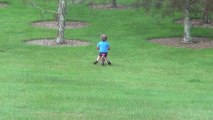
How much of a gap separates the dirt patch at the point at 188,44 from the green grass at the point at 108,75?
1.00 meters

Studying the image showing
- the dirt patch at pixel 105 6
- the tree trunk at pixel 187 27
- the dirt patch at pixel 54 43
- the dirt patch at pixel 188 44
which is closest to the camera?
the dirt patch at pixel 54 43

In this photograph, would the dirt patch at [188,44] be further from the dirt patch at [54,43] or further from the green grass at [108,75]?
the dirt patch at [54,43]

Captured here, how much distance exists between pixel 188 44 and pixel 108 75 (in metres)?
12.2

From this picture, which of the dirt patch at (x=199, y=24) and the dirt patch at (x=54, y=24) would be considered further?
the dirt patch at (x=199, y=24)

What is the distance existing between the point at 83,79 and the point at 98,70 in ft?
10.5

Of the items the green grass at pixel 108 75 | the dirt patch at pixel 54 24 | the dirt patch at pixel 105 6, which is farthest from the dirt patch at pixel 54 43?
the dirt patch at pixel 105 6

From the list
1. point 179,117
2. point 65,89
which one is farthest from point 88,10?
point 179,117

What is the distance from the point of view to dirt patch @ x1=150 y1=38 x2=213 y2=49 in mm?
28969

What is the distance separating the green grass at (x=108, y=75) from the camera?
11008 millimetres

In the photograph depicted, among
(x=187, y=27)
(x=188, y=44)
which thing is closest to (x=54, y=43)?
(x=188, y=44)

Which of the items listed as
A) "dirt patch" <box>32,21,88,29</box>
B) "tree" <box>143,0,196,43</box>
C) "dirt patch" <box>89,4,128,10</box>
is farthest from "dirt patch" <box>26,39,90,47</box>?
"dirt patch" <box>89,4,128,10</box>

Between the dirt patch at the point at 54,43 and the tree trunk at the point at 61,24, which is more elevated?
the tree trunk at the point at 61,24

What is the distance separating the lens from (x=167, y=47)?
28203 millimetres

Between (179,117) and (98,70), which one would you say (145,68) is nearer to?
(98,70)
